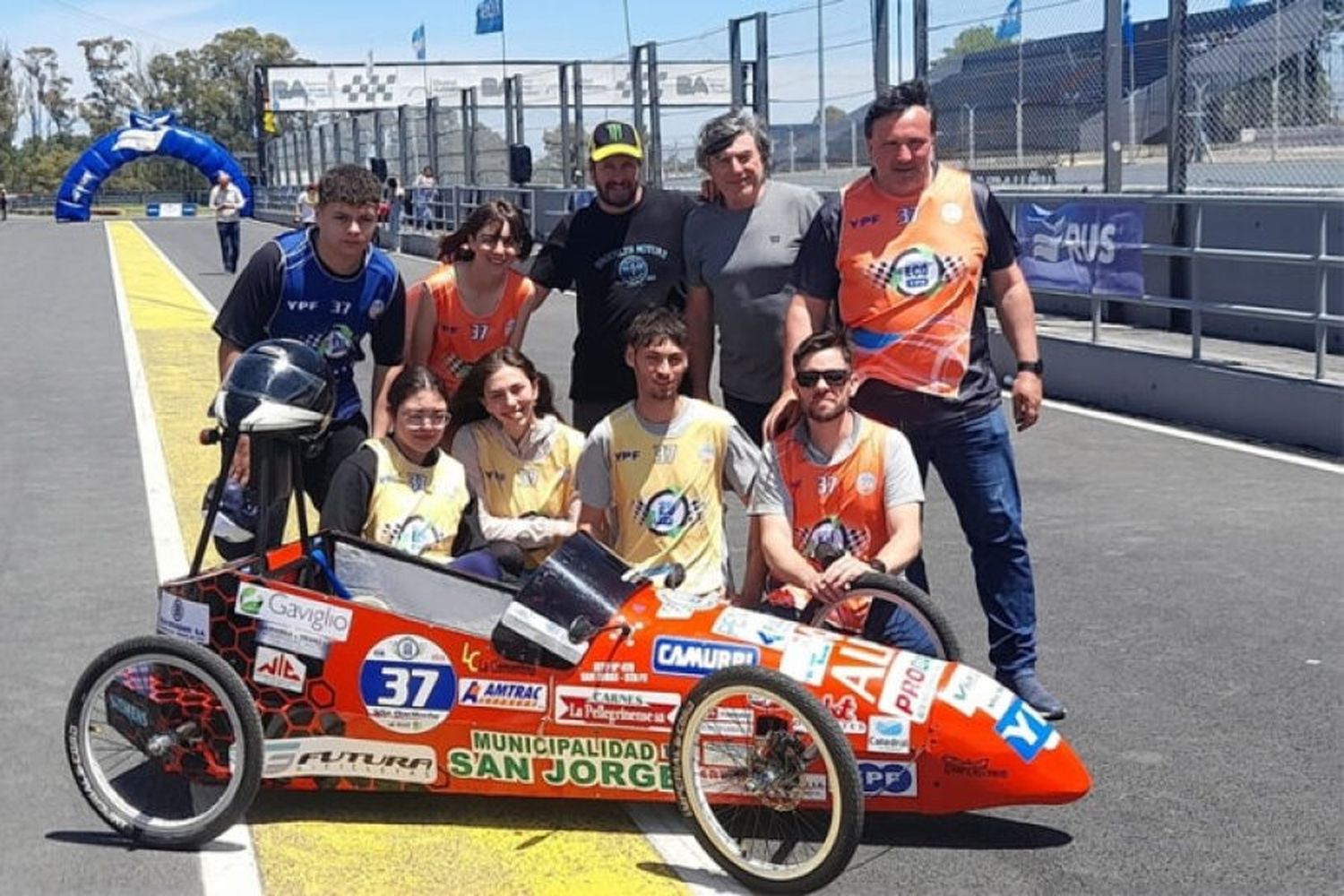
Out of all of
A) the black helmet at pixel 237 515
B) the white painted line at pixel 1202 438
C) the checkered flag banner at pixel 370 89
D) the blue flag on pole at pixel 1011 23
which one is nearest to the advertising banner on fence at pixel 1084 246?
the white painted line at pixel 1202 438

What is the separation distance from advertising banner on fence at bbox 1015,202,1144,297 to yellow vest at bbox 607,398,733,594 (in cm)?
718

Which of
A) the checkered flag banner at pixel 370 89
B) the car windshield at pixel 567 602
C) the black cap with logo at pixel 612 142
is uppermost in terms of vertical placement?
the checkered flag banner at pixel 370 89

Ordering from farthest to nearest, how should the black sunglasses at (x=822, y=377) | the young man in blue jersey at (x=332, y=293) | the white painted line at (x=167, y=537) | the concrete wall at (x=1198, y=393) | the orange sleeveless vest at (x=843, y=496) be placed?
the concrete wall at (x=1198, y=393), the young man in blue jersey at (x=332, y=293), the orange sleeveless vest at (x=843, y=496), the black sunglasses at (x=822, y=377), the white painted line at (x=167, y=537)

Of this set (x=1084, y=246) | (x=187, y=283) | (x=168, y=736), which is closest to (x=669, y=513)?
(x=168, y=736)

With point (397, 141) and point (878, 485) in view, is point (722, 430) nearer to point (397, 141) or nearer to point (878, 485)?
point (878, 485)

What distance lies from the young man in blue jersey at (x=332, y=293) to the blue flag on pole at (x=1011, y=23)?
9.34 metres

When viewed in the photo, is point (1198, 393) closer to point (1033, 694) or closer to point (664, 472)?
point (1033, 694)

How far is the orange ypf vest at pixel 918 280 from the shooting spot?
496 cm

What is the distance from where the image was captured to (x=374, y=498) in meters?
5.08

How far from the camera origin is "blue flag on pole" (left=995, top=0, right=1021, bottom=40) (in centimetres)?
1363

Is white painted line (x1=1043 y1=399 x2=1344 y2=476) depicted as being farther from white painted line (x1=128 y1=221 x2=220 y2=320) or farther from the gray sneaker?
white painted line (x1=128 y1=221 x2=220 y2=320)

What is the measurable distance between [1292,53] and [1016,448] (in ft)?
12.2

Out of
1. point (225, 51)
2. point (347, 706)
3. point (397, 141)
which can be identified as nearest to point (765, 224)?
point (347, 706)

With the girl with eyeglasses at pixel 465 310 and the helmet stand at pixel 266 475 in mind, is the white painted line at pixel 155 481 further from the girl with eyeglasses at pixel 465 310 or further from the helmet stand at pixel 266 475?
the helmet stand at pixel 266 475
